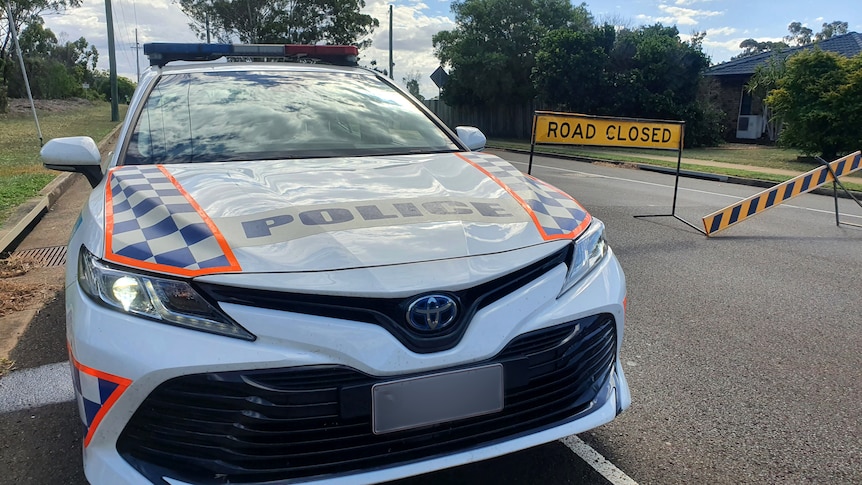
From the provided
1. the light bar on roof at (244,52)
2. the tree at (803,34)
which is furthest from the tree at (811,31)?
the light bar on roof at (244,52)

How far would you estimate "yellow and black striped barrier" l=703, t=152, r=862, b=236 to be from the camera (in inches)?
289

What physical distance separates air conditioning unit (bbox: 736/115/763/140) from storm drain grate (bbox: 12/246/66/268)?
2885 centimetres

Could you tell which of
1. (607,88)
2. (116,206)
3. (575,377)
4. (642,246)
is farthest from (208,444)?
(607,88)

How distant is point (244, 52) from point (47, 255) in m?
3.31

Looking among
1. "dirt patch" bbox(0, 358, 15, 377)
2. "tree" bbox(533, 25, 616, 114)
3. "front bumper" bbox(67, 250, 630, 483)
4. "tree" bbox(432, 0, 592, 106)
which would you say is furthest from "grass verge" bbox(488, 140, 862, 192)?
"dirt patch" bbox(0, 358, 15, 377)

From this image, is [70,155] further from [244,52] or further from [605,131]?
[605,131]

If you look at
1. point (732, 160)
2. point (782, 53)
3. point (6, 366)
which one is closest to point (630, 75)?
point (782, 53)

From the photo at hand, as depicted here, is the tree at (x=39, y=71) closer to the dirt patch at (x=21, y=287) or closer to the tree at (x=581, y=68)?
the tree at (x=581, y=68)

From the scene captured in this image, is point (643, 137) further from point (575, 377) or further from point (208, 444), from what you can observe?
point (208, 444)

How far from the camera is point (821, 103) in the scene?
16594 mm

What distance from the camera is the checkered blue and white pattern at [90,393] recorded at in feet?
5.81

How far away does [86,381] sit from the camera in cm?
183

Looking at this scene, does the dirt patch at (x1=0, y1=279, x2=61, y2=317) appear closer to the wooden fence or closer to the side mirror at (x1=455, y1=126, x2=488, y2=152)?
the side mirror at (x1=455, y1=126, x2=488, y2=152)

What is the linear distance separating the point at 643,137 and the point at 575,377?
7.05 metres
